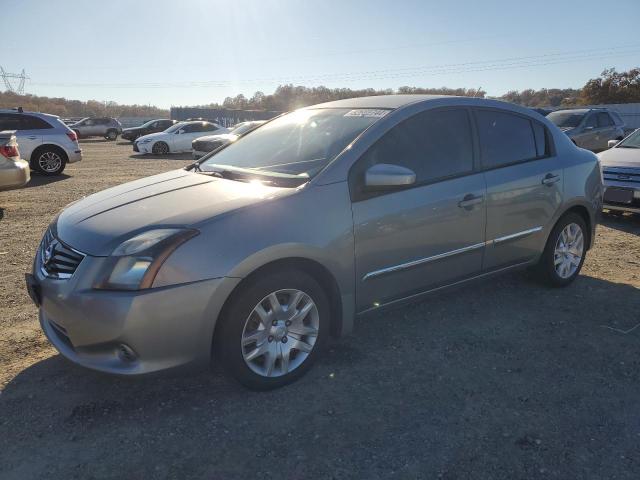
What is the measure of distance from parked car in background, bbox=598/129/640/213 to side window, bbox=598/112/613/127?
742cm

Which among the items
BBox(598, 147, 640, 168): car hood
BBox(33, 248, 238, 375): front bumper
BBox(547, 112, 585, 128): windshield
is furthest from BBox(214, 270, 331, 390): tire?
BBox(547, 112, 585, 128): windshield

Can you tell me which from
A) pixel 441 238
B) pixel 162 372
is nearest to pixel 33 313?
pixel 162 372

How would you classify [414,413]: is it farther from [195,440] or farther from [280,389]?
[195,440]

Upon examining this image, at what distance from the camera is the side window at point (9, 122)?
38.7 feet

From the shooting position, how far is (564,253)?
4.61 meters

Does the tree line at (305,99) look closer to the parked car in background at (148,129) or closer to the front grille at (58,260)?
the parked car in background at (148,129)

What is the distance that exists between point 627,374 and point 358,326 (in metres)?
1.80

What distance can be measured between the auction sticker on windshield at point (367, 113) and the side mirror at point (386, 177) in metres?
0.54

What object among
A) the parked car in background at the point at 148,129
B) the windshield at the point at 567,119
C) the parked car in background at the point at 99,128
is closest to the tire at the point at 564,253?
the windshield at the point at 567,119

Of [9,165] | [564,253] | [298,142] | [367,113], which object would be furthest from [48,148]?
[564,253]

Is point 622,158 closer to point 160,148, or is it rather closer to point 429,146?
point 429,146

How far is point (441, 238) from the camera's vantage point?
353 centimetres

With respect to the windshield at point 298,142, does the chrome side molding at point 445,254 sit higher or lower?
lower

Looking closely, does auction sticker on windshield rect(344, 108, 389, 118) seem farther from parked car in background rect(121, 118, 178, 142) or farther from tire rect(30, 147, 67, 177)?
parked car in background rect(121, 118, 178, 142)
